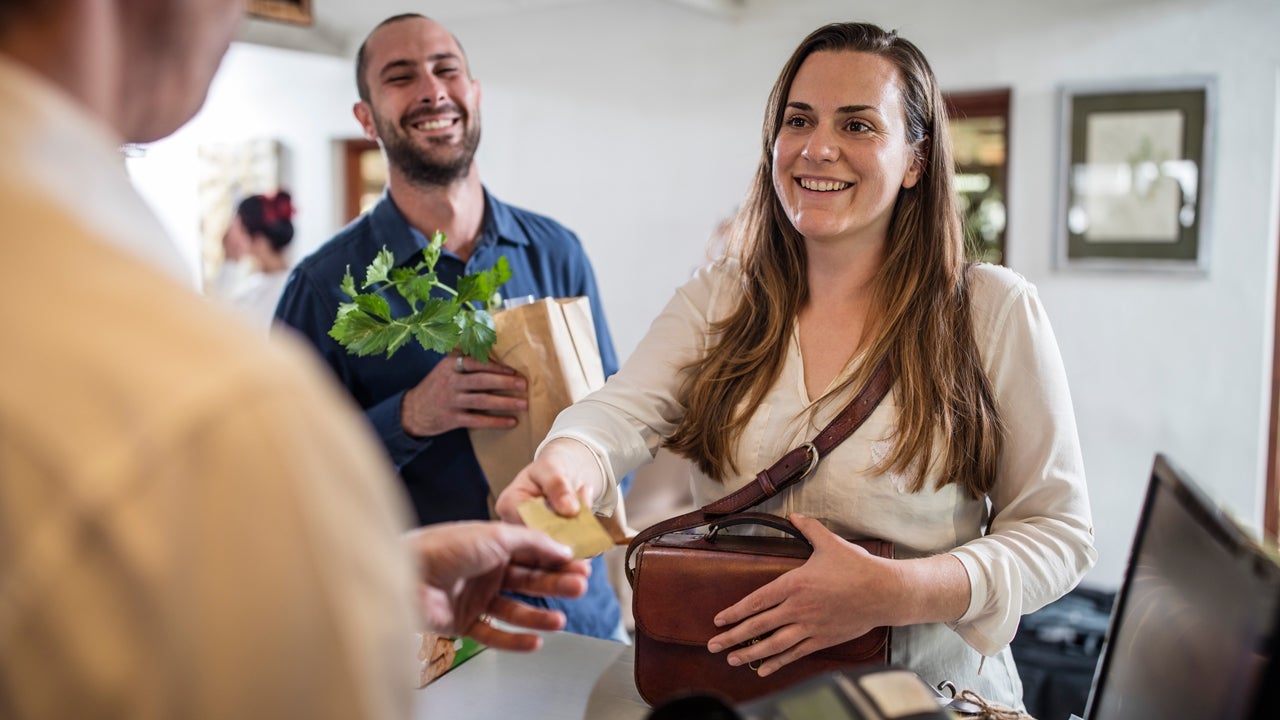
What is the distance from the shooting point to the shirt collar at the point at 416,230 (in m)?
2.26

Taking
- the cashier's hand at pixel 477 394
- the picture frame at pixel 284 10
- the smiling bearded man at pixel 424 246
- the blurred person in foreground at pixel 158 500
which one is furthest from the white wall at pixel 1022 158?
the blurred person in foreground at pixel 158 500

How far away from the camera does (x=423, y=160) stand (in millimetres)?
2264

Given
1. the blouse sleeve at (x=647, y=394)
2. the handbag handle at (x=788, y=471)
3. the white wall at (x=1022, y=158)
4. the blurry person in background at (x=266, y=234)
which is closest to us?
the handbag handle at (x=788, y=471)

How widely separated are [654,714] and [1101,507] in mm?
4280

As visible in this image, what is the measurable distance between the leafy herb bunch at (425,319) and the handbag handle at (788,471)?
53 centimetres

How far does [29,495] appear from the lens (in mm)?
388

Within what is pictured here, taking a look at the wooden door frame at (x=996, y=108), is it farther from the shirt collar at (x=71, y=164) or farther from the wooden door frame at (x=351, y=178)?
the shirt collar at (x=71, y=164)

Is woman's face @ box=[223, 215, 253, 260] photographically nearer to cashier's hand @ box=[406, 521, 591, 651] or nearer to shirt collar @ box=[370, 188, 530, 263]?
shirt collar @ box=[370, 188, 530, 263]

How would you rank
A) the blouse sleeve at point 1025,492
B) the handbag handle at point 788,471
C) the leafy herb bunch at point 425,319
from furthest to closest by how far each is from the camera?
the leafy herb bunch at point 425,319, the handbag handle at point 788,471, the blouse sleeve at point 1025,492

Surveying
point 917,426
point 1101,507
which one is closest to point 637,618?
point 917,426

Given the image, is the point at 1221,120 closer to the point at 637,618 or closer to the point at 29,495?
the point at 637,618

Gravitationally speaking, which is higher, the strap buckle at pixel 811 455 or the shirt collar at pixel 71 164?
the shirt collar at pixel 71 164

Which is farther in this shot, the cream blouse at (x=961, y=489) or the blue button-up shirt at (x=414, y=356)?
the blue button-up shirt at (x=414, y=356)

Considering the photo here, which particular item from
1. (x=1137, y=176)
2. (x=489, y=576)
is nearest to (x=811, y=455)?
(x=489, y=576)
